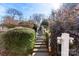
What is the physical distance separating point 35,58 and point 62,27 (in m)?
0.50

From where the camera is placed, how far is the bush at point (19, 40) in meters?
1.92

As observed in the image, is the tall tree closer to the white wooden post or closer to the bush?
the bush

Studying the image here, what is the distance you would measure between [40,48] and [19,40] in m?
0.27

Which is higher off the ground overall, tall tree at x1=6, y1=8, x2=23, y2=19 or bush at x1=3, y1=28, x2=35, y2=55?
tall tree at x1=6, y1=8, x2=23, y2=19

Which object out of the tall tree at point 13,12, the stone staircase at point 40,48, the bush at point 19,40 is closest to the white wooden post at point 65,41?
the stone staircase at point 40,48

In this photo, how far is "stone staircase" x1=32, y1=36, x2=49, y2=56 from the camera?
193 cm

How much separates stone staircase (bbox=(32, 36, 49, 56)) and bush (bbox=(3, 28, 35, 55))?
0.17 feet

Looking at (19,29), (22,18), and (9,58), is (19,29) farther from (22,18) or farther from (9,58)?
(9,58)

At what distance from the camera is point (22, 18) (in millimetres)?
1930

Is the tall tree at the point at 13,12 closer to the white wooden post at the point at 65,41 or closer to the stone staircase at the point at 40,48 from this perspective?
the stone staircase at the point at 40,48

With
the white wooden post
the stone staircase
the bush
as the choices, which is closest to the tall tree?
the bush

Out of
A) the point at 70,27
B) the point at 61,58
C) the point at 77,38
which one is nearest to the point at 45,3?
the point at 70,27

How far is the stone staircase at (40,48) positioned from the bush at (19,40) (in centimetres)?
5

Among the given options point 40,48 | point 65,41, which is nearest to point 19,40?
point 40,48
